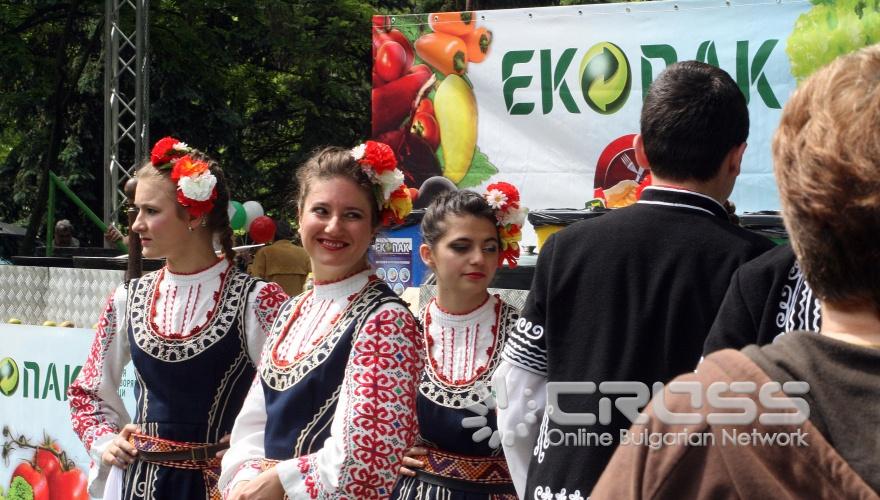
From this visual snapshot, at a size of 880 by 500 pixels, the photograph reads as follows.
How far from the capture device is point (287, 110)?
62.5 ft

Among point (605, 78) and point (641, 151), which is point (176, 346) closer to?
point (641, 151)

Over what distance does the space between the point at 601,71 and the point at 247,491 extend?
4.38 m

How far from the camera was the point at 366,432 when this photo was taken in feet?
8.00

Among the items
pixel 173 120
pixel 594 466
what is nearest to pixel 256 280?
pixel 594 466

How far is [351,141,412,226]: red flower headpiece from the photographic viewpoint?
2.92m

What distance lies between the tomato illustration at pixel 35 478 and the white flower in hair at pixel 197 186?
2.40 m

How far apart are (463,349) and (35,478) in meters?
2.66

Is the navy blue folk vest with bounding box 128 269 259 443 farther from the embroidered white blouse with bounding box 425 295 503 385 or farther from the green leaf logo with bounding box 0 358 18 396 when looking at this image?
the green leaf logo with bounding box 0 358 18 396

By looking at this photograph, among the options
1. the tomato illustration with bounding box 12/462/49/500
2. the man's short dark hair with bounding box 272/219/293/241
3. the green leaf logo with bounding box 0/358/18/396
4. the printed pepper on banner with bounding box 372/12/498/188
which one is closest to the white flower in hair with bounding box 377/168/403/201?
the tomato illustration with bounding box 12/462/49/500

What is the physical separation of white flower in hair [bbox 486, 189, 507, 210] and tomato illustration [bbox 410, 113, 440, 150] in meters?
3.04

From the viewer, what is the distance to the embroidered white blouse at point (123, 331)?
343 centimetres

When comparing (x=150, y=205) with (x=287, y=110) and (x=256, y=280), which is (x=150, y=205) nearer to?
(x=256, y=280)

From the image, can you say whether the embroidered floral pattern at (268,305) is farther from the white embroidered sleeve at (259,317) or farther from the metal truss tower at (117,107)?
the metal truss tower at (117,107)

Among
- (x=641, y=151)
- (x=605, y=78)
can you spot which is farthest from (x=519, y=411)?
(x=605, y=78)
